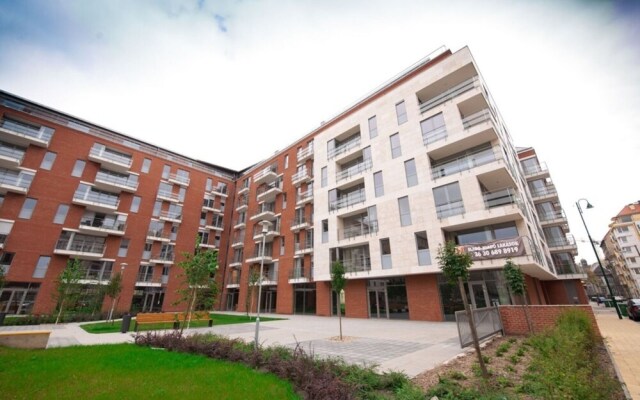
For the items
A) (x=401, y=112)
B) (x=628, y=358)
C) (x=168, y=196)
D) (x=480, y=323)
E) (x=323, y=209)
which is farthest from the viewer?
(x=168, y=196)

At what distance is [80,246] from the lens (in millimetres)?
29188

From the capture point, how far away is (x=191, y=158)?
41.2 meters

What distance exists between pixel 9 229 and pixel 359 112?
116 feet

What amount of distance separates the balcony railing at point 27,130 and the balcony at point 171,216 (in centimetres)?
1352

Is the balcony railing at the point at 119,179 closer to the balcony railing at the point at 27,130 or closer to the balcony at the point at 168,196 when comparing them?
the balcony at the point at 168,196

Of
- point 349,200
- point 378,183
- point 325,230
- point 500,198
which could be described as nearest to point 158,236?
point 325,230

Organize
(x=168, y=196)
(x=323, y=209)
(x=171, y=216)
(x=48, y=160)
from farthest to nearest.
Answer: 1. (x=168, y=196)
2. (x=171, y=216)
3. (x=48, y=160)
4. (x=323, y=209)

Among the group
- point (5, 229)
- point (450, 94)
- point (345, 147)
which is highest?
point (450, 94)

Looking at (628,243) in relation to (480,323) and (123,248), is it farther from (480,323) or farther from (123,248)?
(123,248)

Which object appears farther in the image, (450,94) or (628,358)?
(450,94)

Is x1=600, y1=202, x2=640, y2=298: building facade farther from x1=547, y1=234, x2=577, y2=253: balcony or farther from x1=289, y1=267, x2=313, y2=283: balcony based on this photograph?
x1=289, y1=267, x2=313, y2=283: balcony

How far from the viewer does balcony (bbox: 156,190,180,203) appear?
119 feet

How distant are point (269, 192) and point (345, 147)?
12.5 m

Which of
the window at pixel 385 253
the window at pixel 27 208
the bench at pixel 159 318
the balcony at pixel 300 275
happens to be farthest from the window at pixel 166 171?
the window at pixel 385 253
